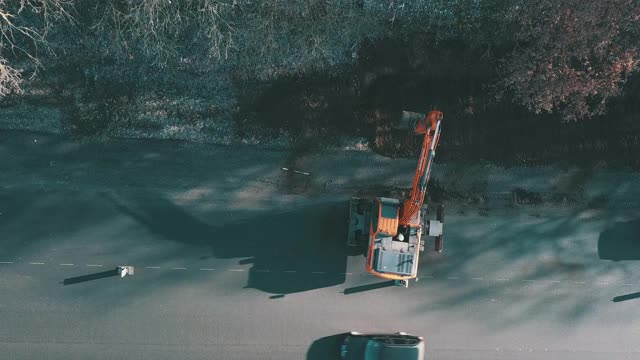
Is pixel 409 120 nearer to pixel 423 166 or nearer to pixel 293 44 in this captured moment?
pixel 423 166

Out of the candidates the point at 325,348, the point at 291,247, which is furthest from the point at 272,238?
the point at 325,348

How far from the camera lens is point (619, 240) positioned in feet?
42.8

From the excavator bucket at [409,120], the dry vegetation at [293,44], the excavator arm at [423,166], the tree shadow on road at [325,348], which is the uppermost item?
the dry vegetation at [293,44]

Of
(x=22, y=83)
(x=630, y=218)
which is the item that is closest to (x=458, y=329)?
(x=630, y=218)

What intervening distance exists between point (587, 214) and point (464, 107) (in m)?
4.64

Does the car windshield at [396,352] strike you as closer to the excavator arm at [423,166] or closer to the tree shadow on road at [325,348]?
the tree shadow on road at [325,348]

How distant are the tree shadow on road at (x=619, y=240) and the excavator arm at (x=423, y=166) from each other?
5739mm

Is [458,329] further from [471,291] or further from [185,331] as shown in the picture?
[185,331]

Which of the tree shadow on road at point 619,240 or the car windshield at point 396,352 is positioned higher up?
the tree shadow on road at point 619,240

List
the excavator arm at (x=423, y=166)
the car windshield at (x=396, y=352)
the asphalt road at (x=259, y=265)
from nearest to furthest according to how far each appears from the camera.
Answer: the excavator arm at (x=423, y=166) → the car windshield at (x=396, y=352) → the asphalt road at (x=259, y=265)

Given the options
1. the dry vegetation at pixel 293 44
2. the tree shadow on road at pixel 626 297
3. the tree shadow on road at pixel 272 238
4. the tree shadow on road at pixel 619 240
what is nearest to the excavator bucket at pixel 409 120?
the dry vegetation at pixel 293 44

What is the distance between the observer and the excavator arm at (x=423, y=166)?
11250mm

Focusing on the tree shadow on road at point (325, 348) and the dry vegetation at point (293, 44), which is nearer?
the dry vegetation at point (293, 44)

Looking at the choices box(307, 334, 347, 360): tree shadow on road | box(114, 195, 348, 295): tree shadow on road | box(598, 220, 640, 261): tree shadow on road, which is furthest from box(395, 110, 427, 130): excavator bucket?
box(598, 220, 640, 261): tree shadow on road
